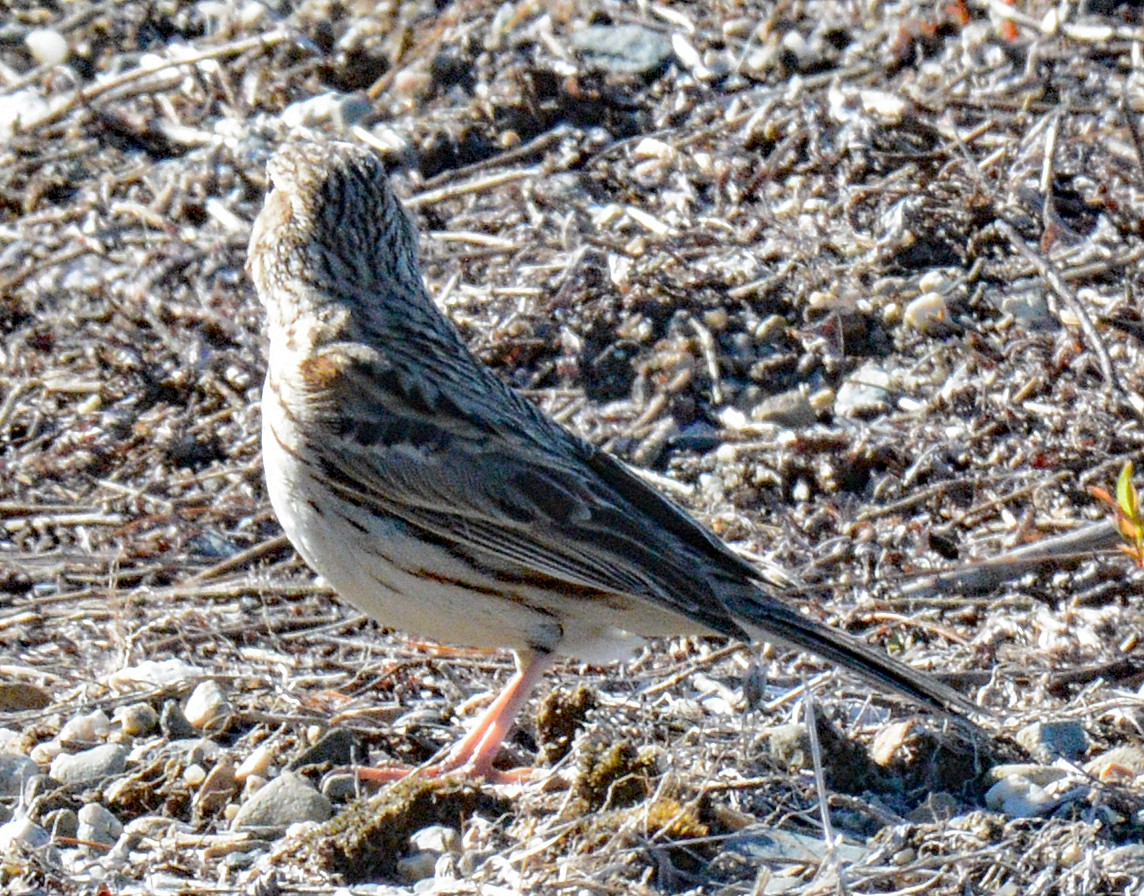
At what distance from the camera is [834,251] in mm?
8297

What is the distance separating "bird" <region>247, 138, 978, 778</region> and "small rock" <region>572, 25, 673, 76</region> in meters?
3.63

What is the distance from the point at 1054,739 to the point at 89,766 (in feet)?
8.76

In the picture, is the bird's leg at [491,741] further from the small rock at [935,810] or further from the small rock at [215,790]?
the small rock at [935,810]

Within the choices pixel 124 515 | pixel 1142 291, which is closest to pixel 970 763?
pixel 1142 291

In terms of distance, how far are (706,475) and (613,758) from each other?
2.50 m

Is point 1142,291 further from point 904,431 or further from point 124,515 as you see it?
point 124,515

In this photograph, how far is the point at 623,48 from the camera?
9805 millimetres

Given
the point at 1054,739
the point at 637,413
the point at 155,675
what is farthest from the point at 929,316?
the point at 155,675

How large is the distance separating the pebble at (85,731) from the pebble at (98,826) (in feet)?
1.48

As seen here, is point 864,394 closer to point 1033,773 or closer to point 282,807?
point 1033,773

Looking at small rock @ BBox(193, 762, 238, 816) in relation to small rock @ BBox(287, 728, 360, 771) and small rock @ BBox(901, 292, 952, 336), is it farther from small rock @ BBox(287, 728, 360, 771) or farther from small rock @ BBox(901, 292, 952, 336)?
small rock @ BBox(901, 292, 952, 336)

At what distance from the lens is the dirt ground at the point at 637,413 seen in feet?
17.2

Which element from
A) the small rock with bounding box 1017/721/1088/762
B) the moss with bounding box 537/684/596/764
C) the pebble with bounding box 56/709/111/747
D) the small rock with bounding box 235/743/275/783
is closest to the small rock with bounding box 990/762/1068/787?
the small rock with bounding box 1017/721/1088/762

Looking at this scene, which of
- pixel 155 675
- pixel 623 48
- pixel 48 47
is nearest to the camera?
pixel 155 675
